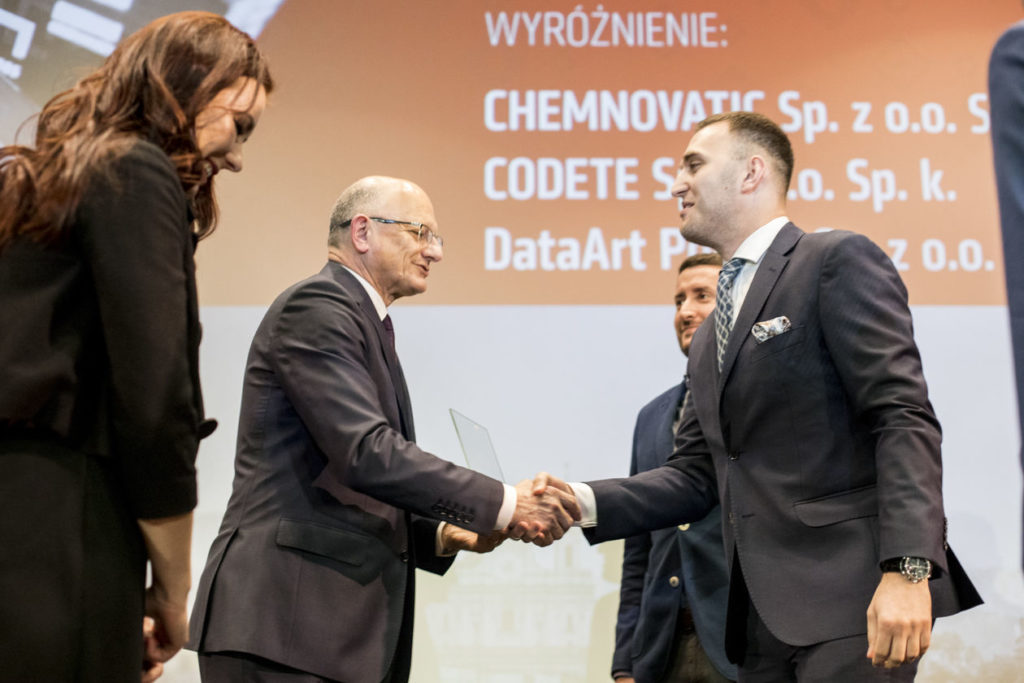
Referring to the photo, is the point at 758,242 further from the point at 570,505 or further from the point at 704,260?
the point at 704,260

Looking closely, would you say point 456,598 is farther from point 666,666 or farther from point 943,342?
point 943,342

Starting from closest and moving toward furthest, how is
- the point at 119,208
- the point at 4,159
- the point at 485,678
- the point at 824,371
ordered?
the point at 119,208
the point at 4,159
the point at 824,371
the point at 485,678

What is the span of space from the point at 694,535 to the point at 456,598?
4.23ft

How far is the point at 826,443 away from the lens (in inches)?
80.0

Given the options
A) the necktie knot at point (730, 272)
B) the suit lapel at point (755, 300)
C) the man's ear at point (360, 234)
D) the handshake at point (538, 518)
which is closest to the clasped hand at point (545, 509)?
the handshake at point (538, 518)

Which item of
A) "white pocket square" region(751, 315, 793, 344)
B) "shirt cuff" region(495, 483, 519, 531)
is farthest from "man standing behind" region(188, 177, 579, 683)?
"white pocket square" region(751, 315, 793, 344)

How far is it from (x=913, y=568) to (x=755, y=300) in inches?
26.8

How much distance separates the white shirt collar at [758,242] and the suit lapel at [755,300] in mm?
97

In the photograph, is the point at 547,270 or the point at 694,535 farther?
the point at 547,270

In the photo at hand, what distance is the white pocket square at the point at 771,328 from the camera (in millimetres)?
2133

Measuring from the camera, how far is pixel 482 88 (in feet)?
14.4

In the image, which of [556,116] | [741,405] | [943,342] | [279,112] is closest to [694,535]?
[741,405]

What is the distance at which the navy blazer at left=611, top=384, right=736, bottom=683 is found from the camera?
2.90 metres

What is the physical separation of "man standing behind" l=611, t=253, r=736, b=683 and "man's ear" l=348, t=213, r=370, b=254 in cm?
108
